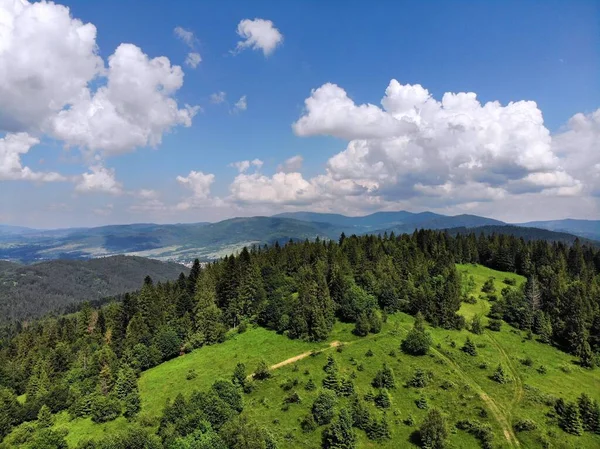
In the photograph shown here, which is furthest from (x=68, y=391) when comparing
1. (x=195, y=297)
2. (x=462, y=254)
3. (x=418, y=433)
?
(x=462, y=254)

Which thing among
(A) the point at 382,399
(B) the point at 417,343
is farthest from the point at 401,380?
(B) the point at 417,343

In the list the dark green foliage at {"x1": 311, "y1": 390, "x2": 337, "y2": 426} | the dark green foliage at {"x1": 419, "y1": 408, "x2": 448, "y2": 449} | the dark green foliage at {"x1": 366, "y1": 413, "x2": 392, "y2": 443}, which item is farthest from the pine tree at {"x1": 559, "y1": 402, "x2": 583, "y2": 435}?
the dark green foliage at {"x1": 311, "y1": 390, "x2": 337, "y2": 426}

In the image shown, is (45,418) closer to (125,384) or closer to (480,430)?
(125,384)

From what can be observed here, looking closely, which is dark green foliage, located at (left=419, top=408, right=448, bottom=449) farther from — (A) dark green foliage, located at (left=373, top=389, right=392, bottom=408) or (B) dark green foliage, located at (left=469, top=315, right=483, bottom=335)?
(B) dark green foliage, located at (left=469, top=315, right=483, bottom=335)

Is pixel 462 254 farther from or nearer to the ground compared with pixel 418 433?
farther from the ground

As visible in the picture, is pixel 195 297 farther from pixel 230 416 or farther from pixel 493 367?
pixel 493 367
